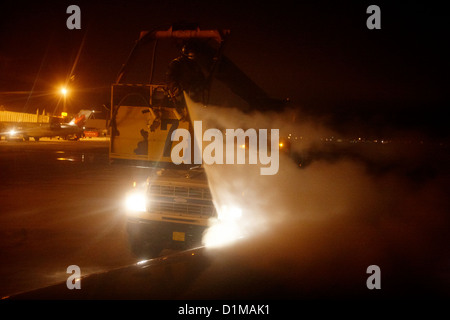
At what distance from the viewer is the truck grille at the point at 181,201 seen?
667 centimetres

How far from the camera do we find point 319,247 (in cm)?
349

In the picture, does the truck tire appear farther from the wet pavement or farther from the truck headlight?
the truck headlight

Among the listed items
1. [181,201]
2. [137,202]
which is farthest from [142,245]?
[181,201]

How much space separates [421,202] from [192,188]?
10.9 metres

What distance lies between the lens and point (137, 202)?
693 centimetres

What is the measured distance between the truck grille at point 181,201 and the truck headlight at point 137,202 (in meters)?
0.11

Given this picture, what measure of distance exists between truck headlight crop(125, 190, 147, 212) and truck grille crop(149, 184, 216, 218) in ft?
0.38

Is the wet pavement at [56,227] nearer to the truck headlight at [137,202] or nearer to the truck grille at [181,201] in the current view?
the truck headlight at [137,202]

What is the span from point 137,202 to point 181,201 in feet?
2.32

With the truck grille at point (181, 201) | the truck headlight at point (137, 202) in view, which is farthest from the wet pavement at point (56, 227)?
the truck grille at point (181, 201)

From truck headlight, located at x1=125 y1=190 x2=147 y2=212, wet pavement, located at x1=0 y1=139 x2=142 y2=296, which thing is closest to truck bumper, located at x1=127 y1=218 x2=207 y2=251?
truck headlight, located at x1=125 y1=190 x2=147 y2=212

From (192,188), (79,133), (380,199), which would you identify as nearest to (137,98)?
(192,188)
